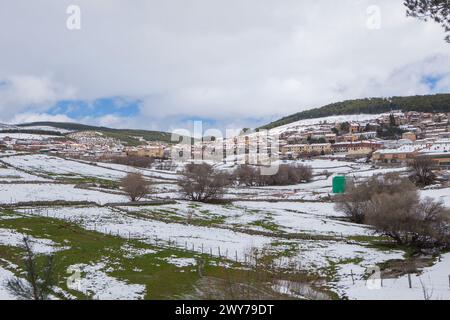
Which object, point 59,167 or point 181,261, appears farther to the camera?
point 59,167

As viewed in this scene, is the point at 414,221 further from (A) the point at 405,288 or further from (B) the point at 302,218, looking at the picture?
(B) the point at 302,218

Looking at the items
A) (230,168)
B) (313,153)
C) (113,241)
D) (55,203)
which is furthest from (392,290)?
(313,153)

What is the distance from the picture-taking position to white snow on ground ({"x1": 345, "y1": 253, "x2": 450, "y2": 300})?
75.9ft

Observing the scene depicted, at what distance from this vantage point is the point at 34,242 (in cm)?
3494

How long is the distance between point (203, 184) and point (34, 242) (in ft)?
144

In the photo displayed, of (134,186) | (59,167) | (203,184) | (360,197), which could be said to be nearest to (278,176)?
(203,184)

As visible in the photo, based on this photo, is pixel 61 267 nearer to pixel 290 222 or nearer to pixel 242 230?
pixel 242 230

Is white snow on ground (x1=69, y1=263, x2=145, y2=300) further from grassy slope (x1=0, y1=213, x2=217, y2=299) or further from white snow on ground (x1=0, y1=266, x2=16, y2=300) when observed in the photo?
white snow on ground (x1=0, y1=266, x2=16, y2=300)

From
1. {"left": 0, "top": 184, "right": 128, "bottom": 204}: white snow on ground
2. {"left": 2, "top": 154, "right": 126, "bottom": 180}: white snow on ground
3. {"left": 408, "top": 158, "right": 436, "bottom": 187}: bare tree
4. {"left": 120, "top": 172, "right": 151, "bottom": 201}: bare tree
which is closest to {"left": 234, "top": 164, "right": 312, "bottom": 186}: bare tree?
{"left": 408, "top": 158, "right": 436, "bottom": 187}: bare tree

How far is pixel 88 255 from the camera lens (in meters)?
32.1

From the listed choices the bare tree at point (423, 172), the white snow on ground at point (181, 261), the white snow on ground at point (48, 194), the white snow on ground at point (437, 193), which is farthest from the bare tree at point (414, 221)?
the bare tree at point (423, 172)

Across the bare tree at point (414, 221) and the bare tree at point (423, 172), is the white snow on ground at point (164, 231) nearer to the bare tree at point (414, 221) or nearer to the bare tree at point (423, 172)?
the bare tree at point (414, 221)

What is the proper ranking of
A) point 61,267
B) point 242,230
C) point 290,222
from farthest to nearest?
point 290,222 → point 242,230 → point 61,267
